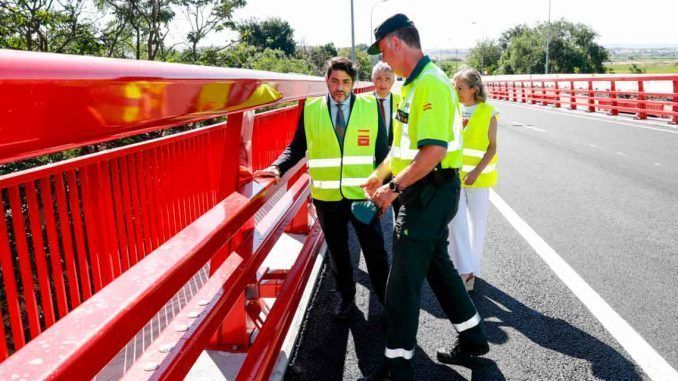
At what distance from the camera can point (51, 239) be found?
2127mm

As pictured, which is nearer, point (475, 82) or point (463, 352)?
point (463, 352)

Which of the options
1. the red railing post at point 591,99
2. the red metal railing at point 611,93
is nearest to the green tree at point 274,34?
the red metal railing at point 611,93

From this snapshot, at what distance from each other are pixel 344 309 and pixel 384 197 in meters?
1.40

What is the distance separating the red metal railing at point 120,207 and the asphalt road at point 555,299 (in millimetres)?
675

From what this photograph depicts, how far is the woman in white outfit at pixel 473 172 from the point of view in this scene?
461 centimetres

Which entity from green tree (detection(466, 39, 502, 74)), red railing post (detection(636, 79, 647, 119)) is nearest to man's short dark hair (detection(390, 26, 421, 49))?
red railing post (detection(636, 79, 647, 119))

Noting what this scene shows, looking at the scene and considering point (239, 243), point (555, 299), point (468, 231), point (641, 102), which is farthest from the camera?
point (641, 102)

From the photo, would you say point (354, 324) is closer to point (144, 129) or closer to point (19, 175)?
point (19, 175)

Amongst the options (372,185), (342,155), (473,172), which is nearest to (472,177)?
(473,172)

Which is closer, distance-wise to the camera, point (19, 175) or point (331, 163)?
→ point (19, 175)

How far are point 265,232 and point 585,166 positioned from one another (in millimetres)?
8872

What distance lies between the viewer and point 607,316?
13.0 ft

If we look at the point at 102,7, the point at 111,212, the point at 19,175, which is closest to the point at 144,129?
the point at 19,175

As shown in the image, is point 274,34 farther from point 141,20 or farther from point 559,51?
point 141,20
